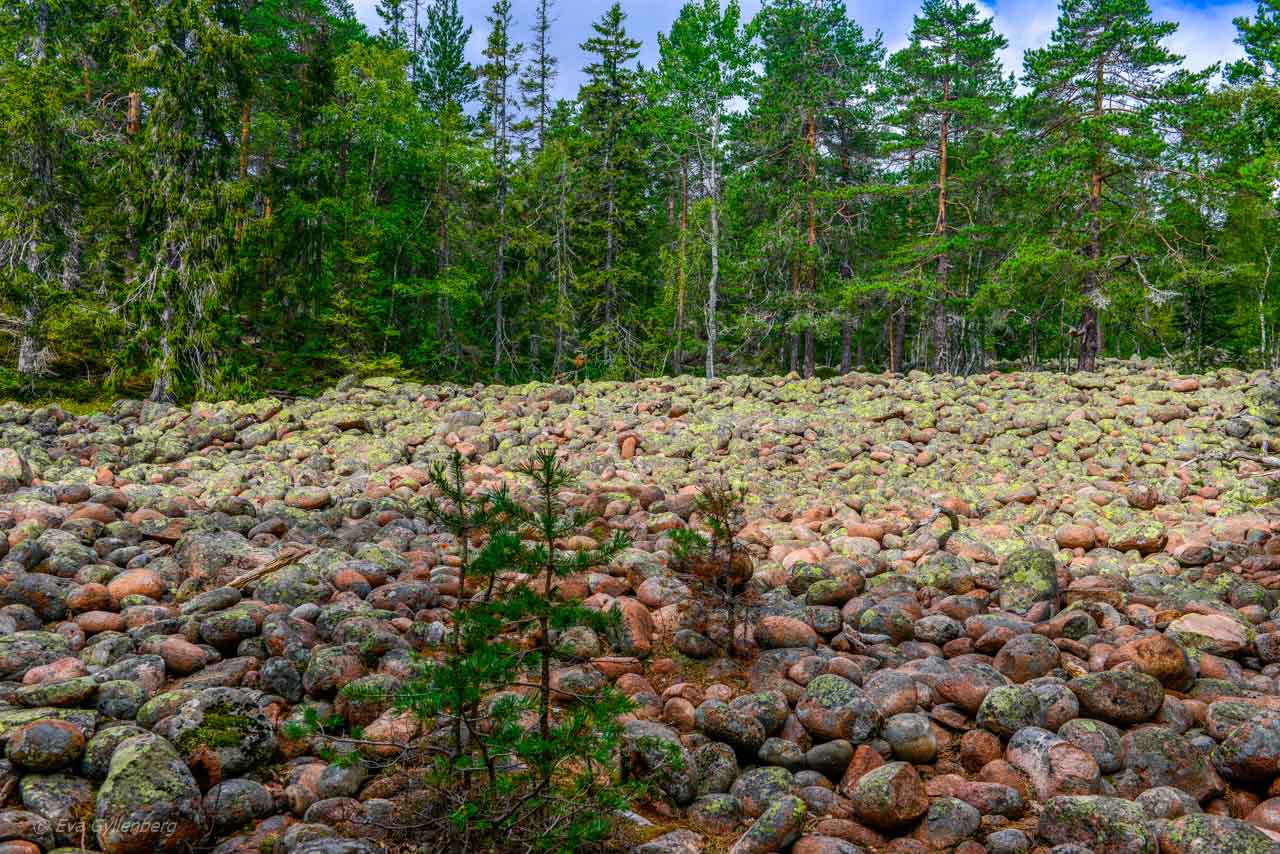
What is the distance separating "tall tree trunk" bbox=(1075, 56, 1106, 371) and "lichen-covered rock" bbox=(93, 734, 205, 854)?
21.5 m

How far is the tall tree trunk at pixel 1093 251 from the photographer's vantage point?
18719mm

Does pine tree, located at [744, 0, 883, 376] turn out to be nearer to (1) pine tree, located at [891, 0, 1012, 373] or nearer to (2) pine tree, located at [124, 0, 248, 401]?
(1) pine tree, located at [891, 0, 1012, 373]

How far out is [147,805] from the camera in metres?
2.80

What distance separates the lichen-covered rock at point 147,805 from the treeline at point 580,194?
15970mm

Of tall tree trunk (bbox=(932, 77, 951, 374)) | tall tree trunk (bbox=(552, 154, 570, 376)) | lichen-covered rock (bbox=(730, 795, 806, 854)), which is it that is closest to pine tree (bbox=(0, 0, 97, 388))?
tall tree trunk (bbox=(552, 154, 570, 376))

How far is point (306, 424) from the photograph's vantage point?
1377 centimetres

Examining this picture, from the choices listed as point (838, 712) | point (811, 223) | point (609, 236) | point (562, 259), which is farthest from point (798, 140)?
point (838, 712)

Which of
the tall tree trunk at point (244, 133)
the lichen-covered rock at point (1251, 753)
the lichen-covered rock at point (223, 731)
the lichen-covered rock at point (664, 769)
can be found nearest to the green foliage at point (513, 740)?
the lichen-covered rock at point (664, 769)

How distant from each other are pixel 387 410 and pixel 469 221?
14883 mm

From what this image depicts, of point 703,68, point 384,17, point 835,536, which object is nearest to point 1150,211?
point 703,68

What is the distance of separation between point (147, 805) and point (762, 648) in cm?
362

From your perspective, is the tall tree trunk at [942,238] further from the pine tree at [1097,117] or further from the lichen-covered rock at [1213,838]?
the lichen-covered rock at [1213,838]

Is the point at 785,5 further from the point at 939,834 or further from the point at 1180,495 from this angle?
the point at 939,834

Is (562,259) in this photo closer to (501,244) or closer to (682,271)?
(501,244)
